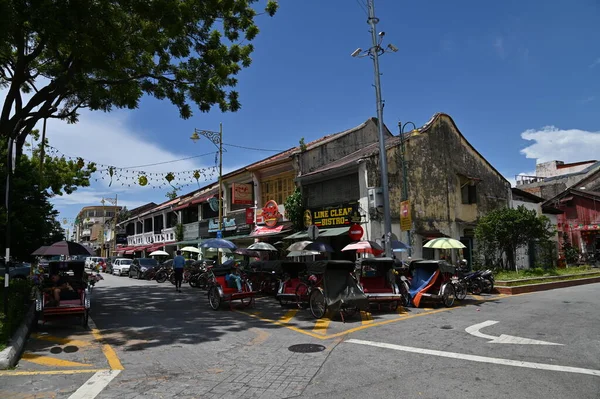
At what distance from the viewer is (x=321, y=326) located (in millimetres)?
9406

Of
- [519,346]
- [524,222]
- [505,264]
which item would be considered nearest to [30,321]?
[519,346]

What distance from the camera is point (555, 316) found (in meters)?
9.96

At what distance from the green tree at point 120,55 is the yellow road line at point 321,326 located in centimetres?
713

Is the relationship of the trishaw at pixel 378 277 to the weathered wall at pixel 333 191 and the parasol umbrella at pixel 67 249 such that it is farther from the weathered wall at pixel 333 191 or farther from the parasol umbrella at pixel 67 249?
the parasol umbrella at pixel 67 249

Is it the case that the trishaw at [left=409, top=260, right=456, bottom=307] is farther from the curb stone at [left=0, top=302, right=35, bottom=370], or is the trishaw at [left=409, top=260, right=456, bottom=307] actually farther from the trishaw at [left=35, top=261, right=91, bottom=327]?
the curb stone at [left=0, top=302, right=35, bottom=370]

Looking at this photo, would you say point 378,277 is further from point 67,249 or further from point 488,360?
point 67,249

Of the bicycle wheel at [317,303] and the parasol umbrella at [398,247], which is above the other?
the parasol umbrella at [398,247]

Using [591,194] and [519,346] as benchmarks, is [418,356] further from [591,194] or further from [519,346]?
[591,194]

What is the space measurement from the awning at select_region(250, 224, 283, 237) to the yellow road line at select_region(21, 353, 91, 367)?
15.7 meters

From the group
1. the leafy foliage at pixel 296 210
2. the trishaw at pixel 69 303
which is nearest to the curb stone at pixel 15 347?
the trishaw at pixel 69 303

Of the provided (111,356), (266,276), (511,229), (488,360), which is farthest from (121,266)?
(488,360)

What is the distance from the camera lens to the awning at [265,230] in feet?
74.4

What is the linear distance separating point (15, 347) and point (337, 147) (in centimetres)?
1837

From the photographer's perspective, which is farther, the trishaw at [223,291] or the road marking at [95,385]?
the trishaw at [223,291]
